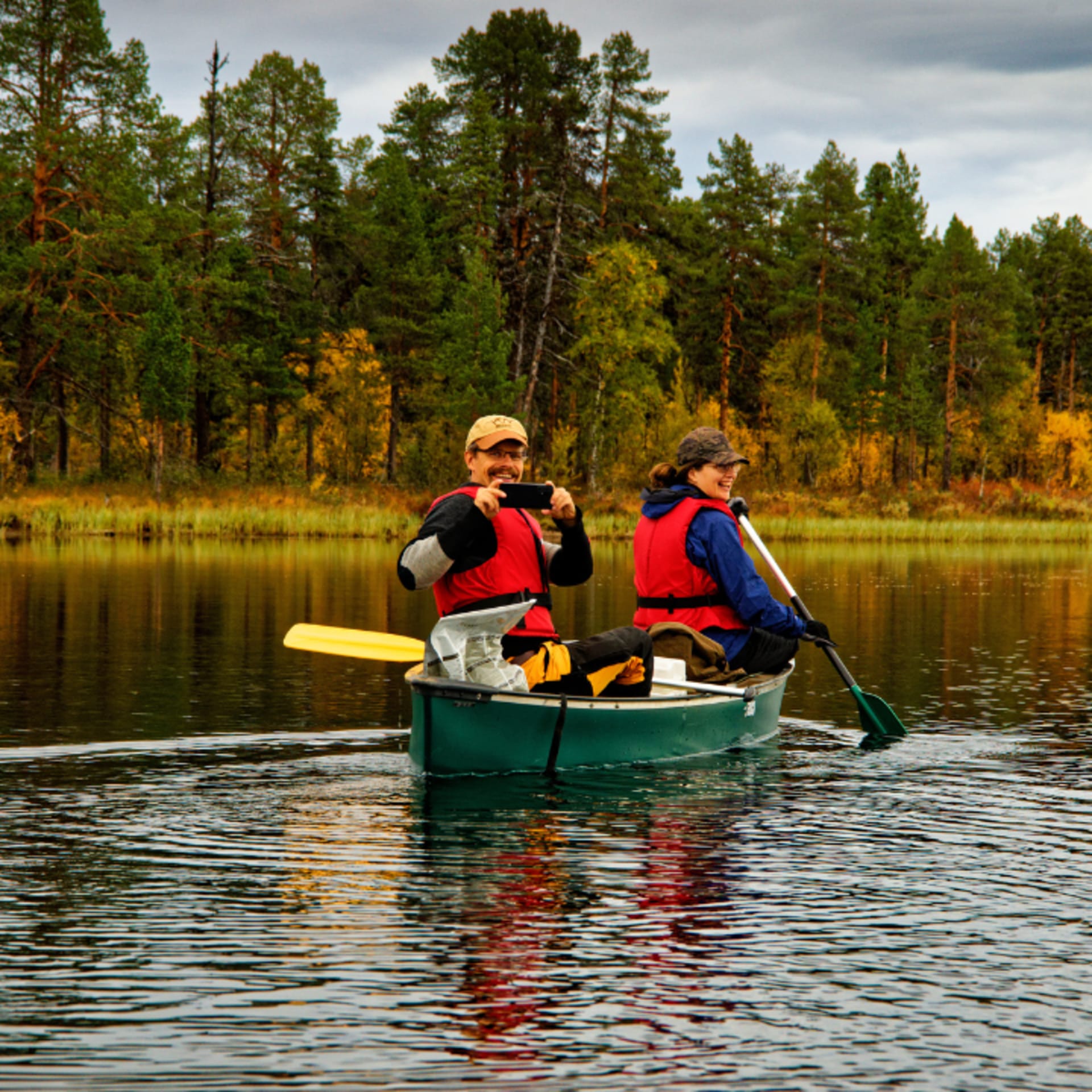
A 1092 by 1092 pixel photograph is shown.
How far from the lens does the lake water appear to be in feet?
14.0

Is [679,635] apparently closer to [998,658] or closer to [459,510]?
[459,510]

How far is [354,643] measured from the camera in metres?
9.24

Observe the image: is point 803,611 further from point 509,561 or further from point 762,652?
point 509,561

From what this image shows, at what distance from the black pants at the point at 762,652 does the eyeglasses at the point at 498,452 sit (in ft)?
10.0

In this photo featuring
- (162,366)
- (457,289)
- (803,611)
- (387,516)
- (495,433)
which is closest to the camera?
(495,433)

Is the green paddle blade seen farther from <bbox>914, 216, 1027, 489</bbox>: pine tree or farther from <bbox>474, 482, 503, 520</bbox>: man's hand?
<bbox>914, 216, 1027, 489</bbox>: pine tree

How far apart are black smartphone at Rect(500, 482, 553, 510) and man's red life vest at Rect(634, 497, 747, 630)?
87.3 inches

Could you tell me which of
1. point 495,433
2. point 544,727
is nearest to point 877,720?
point 544,727

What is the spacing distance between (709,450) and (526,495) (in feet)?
7.75

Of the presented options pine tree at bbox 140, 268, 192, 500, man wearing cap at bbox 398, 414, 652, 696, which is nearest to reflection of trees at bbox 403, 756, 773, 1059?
man wearing cap at bbox 398, 414, 652, 696

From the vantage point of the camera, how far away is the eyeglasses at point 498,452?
7.60m

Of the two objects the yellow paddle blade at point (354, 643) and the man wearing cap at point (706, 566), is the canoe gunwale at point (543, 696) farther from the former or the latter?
the yellow paddle blade at point (354, 643)

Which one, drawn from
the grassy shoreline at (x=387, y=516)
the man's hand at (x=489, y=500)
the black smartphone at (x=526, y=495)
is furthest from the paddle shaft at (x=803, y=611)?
the grassy shoreline at (x=387, y=516)

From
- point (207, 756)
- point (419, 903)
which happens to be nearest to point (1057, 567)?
point (207, 756)
